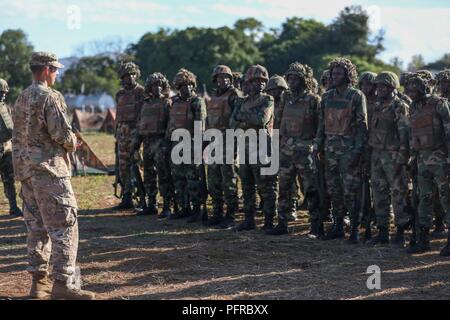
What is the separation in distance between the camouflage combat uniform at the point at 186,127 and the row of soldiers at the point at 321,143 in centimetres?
2

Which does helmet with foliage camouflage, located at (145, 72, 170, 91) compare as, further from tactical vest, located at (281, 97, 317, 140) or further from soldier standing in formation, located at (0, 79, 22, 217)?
tactical vest, located at (281, 97, 317, 140)

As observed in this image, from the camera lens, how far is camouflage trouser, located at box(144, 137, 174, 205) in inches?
455

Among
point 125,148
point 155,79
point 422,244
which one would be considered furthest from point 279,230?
point 125,148

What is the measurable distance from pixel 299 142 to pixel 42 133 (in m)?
4.32

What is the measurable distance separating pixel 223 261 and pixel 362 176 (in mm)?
2465

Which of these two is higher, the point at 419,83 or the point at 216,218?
the point at 419,83

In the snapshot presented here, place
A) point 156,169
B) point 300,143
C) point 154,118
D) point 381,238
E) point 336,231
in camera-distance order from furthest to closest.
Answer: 1. point 156,169
2. point 154,118
3. point 300,143
4. point 336,231
5. point 381,238

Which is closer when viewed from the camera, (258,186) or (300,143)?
(300,143)

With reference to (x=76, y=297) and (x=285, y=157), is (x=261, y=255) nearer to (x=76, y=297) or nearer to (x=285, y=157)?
(x=285, y=157)

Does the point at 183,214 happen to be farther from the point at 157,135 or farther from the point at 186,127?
the point at 186,127

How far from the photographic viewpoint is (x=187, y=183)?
1127 centimetres

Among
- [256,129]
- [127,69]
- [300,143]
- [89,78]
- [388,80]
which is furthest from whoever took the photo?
[89,78]

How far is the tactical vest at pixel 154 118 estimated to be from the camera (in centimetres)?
1155

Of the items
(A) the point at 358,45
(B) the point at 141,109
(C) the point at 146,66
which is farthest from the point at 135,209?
(C) the point at 146,66
